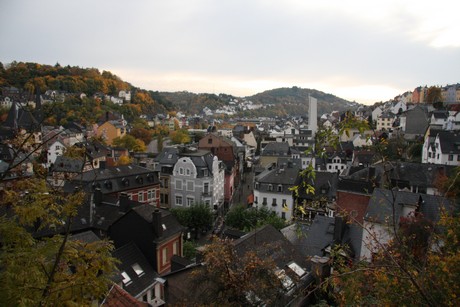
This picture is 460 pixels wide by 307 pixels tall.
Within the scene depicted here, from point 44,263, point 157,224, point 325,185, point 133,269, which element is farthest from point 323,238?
point 44,263

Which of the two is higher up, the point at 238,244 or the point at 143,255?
the point at 238,244

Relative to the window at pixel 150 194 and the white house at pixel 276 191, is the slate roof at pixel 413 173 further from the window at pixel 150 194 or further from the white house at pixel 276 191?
the window at pixel 150 194

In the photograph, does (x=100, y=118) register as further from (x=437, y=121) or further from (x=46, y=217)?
(x=46, y=217)

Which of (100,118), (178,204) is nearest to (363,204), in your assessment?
(178,204)


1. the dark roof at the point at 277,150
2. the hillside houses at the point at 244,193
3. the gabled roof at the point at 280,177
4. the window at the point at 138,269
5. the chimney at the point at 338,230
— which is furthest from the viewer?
the dark roof at the point at 277,150

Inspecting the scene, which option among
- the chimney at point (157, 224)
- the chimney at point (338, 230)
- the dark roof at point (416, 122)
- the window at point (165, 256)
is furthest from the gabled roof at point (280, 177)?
the dark roof at point (416, 122)

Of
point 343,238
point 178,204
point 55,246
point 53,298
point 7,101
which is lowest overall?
point 178,204

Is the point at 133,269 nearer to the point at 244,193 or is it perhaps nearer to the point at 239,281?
the point at 239,281
